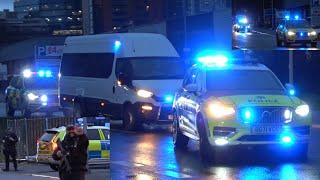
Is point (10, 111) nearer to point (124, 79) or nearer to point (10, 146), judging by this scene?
point (124, 79)

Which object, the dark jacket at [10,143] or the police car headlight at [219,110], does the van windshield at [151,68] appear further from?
the police car headlight at [219,110]

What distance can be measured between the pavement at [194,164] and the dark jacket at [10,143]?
3252 millimetres

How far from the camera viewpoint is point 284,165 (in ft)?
38.9

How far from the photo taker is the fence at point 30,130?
16.9 metres

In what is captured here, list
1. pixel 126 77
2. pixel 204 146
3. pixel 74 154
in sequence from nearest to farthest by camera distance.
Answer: pixel 74 154, pixel 204 146, pixel 126 77

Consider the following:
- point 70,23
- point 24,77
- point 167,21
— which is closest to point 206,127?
point 24,77

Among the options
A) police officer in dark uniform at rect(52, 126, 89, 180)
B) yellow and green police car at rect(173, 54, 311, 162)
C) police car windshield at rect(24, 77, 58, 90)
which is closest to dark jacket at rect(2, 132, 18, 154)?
yellow and green police car at rect(173, 54, 311, 162)

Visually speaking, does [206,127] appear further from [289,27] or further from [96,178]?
[289,27]

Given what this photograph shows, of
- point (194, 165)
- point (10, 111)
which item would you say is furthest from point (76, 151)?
point (10, 111)

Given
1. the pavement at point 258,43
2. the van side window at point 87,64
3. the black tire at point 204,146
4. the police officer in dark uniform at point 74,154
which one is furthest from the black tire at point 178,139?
the pavement at point 258,43

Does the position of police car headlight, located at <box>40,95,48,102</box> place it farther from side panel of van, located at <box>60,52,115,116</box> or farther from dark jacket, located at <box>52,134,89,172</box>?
dark jacket, located at <box>52,134,89,172</box>

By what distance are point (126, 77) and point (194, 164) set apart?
715 centimetres

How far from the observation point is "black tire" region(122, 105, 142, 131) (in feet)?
62.0

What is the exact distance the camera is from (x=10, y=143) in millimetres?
17594
